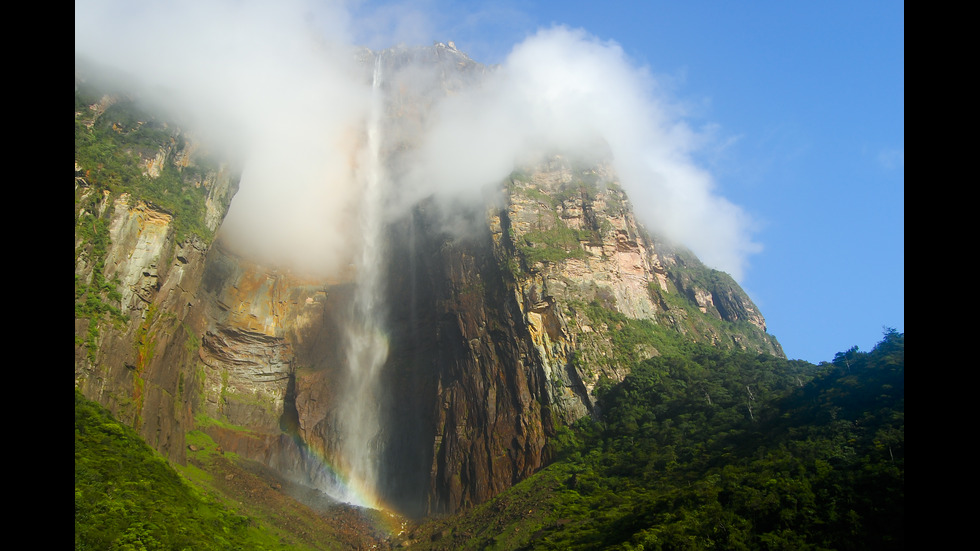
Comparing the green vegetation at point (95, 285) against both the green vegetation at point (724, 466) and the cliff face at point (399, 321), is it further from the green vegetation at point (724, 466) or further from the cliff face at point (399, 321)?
the green vegetation at point (724, 466)

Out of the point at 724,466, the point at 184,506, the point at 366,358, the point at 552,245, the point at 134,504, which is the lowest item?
the point at 184,506

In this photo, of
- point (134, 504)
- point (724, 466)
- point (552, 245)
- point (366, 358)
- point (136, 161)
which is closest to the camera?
point (134, 504)

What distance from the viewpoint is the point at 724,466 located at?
114 ft

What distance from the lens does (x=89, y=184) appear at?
131ft

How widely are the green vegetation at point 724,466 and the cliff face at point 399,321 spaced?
4.57 m

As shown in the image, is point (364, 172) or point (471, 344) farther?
point (364, 172)

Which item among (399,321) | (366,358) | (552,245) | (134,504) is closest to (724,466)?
(552,245)

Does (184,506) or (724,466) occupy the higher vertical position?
(724,466)

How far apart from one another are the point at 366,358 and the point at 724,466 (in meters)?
43.1

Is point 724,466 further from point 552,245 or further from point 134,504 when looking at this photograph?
point 134,504

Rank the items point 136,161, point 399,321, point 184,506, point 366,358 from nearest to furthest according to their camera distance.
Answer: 1. point 184,506
2. point 136,161
3. point 366,358
4. point 399,321
